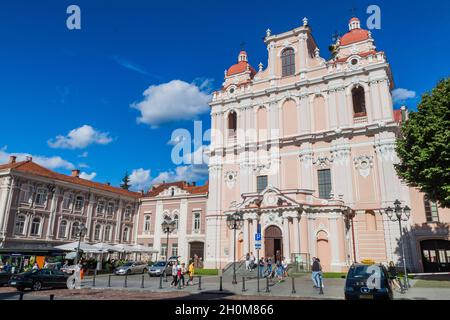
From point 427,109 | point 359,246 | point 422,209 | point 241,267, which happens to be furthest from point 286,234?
point 427,109

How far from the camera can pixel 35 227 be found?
40.1 meters

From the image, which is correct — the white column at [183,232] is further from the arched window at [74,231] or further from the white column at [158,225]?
the arched window at [74,231]

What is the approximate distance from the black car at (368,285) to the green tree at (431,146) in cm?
982

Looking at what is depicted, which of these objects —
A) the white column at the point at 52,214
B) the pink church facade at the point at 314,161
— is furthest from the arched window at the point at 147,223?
→ the pink church facade at the point at 314,161

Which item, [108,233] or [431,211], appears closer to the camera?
[431,211]

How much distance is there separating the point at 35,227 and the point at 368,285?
126ft

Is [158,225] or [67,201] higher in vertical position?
[67,201]

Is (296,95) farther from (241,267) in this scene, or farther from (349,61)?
(241,267)

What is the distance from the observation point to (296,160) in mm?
38844

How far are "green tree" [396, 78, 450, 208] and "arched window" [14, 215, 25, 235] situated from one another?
125 ft

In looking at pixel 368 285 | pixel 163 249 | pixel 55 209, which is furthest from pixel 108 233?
pixel 368 285

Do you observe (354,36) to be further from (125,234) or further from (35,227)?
(35,227)

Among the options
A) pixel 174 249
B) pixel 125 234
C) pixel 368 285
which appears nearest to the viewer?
pixel 368 285
